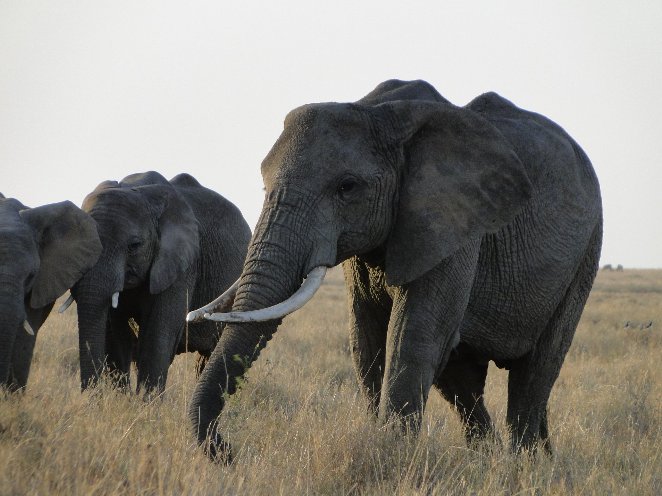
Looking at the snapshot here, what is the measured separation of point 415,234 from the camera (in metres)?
5.46

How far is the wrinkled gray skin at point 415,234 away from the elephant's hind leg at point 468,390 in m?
0.30

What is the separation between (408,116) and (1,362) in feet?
9.64

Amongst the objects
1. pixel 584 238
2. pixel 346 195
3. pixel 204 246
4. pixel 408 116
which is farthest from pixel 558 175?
pixel 204 246

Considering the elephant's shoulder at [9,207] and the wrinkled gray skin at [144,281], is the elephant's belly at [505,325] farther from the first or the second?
the elephant's shoulder at [9,207]

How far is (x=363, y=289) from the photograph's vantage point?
6133 millimetres

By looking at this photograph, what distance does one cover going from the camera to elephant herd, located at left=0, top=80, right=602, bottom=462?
5.10m

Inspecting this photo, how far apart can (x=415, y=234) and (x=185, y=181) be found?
5.48 meters

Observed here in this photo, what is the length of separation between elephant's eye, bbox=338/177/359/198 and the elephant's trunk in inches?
11.0

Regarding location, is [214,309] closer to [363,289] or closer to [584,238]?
[363,289]

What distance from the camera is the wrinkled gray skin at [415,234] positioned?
508cm

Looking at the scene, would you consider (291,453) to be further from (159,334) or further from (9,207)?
(159,334)

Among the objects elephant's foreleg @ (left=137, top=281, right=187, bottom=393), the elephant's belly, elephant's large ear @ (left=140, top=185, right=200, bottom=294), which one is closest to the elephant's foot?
the elephant's belly

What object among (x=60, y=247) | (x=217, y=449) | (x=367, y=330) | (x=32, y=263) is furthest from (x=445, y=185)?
(x=60, y=247)

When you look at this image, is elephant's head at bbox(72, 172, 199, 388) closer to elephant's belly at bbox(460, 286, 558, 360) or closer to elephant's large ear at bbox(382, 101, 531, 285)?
elephant's belly at bbox(460, 286, 558, 360)
